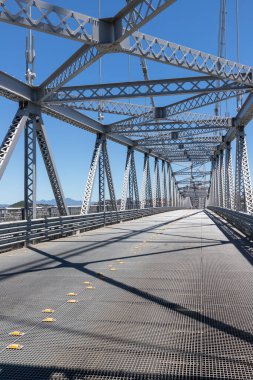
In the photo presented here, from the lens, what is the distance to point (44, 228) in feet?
52.6

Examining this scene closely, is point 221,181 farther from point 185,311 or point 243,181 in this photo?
point 185,311

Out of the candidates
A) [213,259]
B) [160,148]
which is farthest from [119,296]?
[160,148]

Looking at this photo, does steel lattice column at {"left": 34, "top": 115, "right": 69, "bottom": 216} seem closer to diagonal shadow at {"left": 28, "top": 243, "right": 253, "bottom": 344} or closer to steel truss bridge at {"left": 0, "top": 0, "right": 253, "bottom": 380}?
steel truss bridge at {"left": 0, "top": 0, "right": 253, "bottom": 380}

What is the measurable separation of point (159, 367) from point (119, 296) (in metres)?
3.00

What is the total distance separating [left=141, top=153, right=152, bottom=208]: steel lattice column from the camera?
42.2 meters

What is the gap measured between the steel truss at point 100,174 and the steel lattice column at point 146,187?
12.3 m

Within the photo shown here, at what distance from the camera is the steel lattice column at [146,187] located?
138 feet

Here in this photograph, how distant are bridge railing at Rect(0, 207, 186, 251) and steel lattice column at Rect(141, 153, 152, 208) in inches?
634

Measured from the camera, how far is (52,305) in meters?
6.34

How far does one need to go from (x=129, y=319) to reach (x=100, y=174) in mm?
22521

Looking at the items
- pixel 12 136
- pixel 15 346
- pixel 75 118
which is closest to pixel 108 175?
pixel 75 118

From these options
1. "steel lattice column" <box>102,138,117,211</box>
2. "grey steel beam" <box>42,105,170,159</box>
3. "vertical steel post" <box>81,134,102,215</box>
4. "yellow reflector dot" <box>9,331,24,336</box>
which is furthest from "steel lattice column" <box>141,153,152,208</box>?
"yellow reflector dot" <box>9,331,24,336</box>

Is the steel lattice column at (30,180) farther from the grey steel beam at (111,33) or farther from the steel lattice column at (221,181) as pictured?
the steel lattice column at (221,181)

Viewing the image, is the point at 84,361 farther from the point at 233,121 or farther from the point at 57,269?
the point at 233,121
